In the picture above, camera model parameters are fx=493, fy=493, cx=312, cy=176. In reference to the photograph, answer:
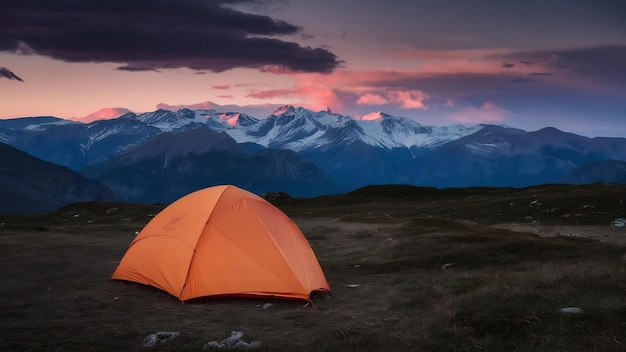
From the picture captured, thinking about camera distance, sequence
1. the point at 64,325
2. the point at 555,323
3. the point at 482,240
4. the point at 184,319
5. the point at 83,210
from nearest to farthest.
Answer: the point at 555,323
the point at 64,325
the point at 184,319
the point at 482,240
the point at 83,210

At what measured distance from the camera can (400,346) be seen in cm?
1141

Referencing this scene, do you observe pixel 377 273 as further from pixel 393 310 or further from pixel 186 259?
pixel 186 259

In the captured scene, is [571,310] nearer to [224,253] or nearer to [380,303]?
[380,303]

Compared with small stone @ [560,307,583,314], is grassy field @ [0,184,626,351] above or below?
below

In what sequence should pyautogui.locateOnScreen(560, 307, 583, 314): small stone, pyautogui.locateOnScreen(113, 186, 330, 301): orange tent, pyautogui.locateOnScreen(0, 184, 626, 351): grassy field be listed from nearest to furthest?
1. pyautogui.locateOnScreen(0, 184, 626, 351): grassy field
2. pyautogui.locateOnScreen(560, 307, 583, 314): small stone
3. pyautogui.locateOnScreen(113, 186, 330, 301): orange tent

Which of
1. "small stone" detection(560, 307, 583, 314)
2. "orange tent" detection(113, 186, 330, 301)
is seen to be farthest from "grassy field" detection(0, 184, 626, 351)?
"orange tent" detection(113, 186, 330, 301)

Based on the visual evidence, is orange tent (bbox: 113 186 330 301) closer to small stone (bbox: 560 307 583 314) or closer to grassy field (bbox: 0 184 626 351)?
grassy field (bbox: 0 184 626 351)

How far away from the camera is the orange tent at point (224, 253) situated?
17219 millimetres

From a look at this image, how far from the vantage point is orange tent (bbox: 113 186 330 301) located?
17.2 metres

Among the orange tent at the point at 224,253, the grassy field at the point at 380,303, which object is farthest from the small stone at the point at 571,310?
the orange tent at the point at 224,253

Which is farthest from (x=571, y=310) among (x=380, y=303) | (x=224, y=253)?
(x=224, y=253)

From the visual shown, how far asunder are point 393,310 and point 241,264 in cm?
572

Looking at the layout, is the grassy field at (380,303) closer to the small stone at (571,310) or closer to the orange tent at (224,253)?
the small stone at (571,310)

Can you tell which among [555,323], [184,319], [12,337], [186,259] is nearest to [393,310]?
[555,323]
